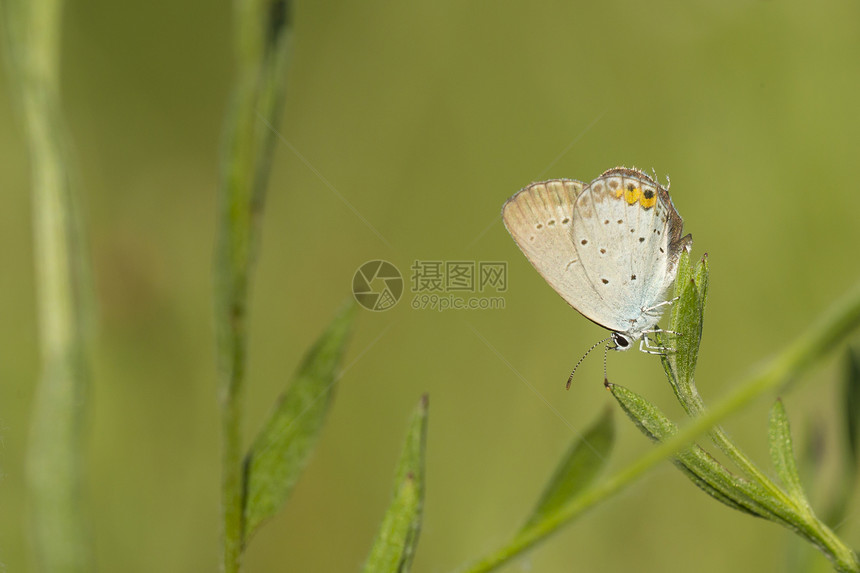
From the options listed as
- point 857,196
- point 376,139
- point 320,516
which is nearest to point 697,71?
point 857,196

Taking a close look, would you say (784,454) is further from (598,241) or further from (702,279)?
(598,241)

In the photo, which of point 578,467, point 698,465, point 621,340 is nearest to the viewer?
point 698,465

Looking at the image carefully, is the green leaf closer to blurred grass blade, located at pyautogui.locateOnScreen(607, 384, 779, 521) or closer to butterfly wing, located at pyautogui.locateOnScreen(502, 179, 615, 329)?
blurred grass blade, located at pyautogui.locateOnScreen(607, 384, 779, 521)

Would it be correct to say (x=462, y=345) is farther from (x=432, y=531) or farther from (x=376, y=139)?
(x=376, y=139)

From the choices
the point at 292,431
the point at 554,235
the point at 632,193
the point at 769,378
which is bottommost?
the point at 292,431

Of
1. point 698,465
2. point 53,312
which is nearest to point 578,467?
point 698,465

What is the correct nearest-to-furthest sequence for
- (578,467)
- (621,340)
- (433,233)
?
1. (578,467)
2. (621,340)
3. (433,233)
